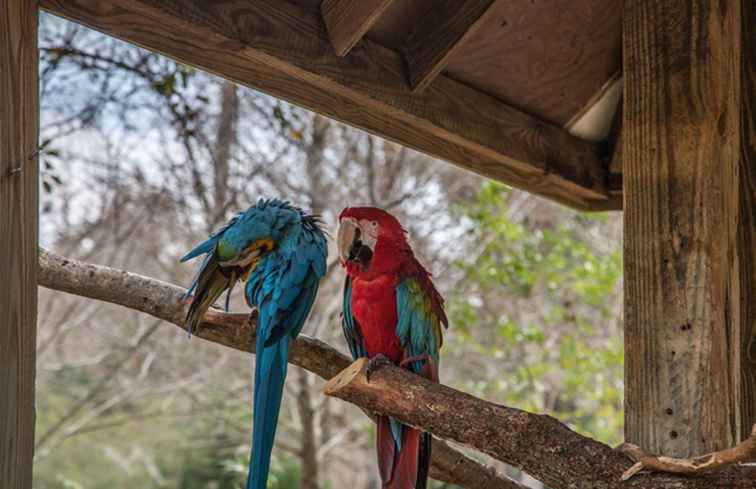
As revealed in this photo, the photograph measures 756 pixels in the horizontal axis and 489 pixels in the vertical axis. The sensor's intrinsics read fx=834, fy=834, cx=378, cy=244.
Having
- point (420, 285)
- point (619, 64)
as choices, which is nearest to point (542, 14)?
point (619, 64)

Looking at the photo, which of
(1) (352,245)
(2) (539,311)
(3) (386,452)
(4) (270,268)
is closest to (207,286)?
(4) (270,268)

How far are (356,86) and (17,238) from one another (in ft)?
2.76

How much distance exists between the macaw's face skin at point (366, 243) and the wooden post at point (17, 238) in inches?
36.4

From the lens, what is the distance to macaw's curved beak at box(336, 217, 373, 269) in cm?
209

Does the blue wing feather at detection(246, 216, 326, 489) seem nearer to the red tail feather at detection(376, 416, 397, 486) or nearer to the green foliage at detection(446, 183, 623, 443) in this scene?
the red tail feather at detection(376, 416, 397, 486)

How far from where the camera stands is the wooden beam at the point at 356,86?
59.6 inches

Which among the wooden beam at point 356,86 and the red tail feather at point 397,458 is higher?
the wooden beam at point 356,86

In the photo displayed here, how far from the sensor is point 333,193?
5895 mm

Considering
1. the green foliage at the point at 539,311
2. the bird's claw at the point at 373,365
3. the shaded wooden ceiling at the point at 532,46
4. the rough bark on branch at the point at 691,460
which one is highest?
the green foliage at the point at 539,311

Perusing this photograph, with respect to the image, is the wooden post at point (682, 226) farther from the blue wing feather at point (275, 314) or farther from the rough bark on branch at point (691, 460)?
the blue wing feather at point (275, 314)

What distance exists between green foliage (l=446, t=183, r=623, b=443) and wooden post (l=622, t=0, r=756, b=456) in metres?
3.86

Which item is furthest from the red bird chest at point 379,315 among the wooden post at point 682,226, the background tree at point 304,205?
the background tree at point 304,205

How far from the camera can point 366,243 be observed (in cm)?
210

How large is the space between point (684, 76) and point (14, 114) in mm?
1129
